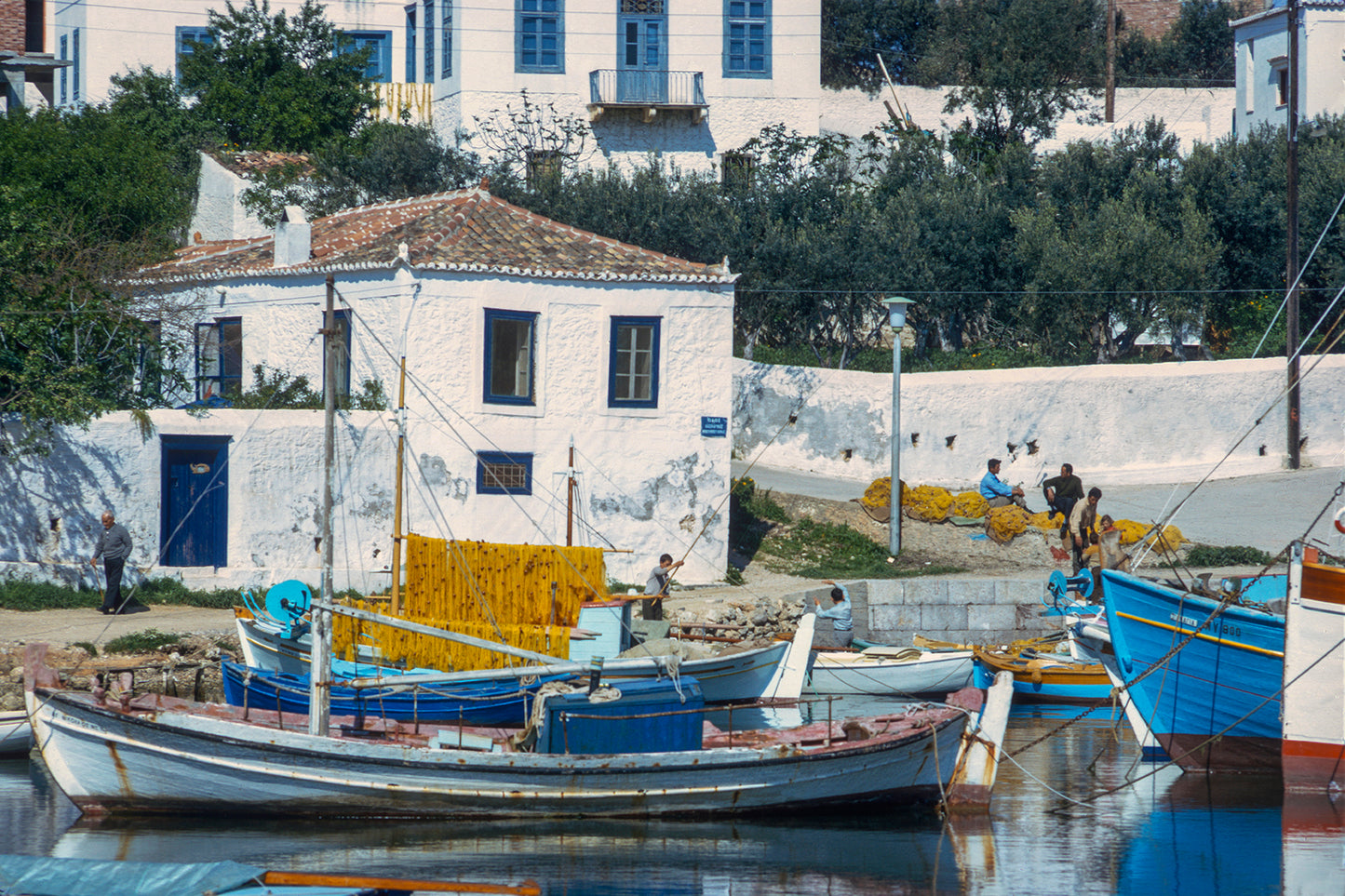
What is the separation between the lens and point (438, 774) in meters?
14.3

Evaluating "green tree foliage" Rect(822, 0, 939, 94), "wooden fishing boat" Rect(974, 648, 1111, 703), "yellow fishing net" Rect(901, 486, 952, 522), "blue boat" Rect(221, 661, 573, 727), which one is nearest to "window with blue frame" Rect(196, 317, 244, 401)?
"blue boat" Rect(221, 661, 573, 727)

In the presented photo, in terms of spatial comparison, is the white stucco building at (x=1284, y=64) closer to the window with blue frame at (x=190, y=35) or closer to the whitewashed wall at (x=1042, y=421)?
the whitewashed wall at (x=1042, y=421)

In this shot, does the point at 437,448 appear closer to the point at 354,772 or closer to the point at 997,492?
the point at 354,772

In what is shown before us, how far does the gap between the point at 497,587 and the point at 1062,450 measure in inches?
588

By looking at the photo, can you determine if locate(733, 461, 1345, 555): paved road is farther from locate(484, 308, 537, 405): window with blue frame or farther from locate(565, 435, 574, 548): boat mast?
locate(484, 308, 537, 405): window with blue frame

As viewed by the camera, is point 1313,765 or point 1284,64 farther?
point 1284,64

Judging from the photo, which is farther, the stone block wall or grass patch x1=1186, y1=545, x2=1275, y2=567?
grass patch x1=1186, y1=545, x2=1275, y2=567

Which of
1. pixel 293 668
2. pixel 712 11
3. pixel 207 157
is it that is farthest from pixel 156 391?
pixel 712 11

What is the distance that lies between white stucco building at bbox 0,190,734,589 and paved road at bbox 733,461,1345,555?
4.22 meters

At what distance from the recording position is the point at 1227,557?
80.1 feet

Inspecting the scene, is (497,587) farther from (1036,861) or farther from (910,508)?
(910,508)

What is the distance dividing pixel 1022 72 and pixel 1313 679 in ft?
93.0

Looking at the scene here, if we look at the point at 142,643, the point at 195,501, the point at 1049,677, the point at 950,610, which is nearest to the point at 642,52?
the point at 950,610

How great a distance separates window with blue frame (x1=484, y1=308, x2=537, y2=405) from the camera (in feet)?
78.4
